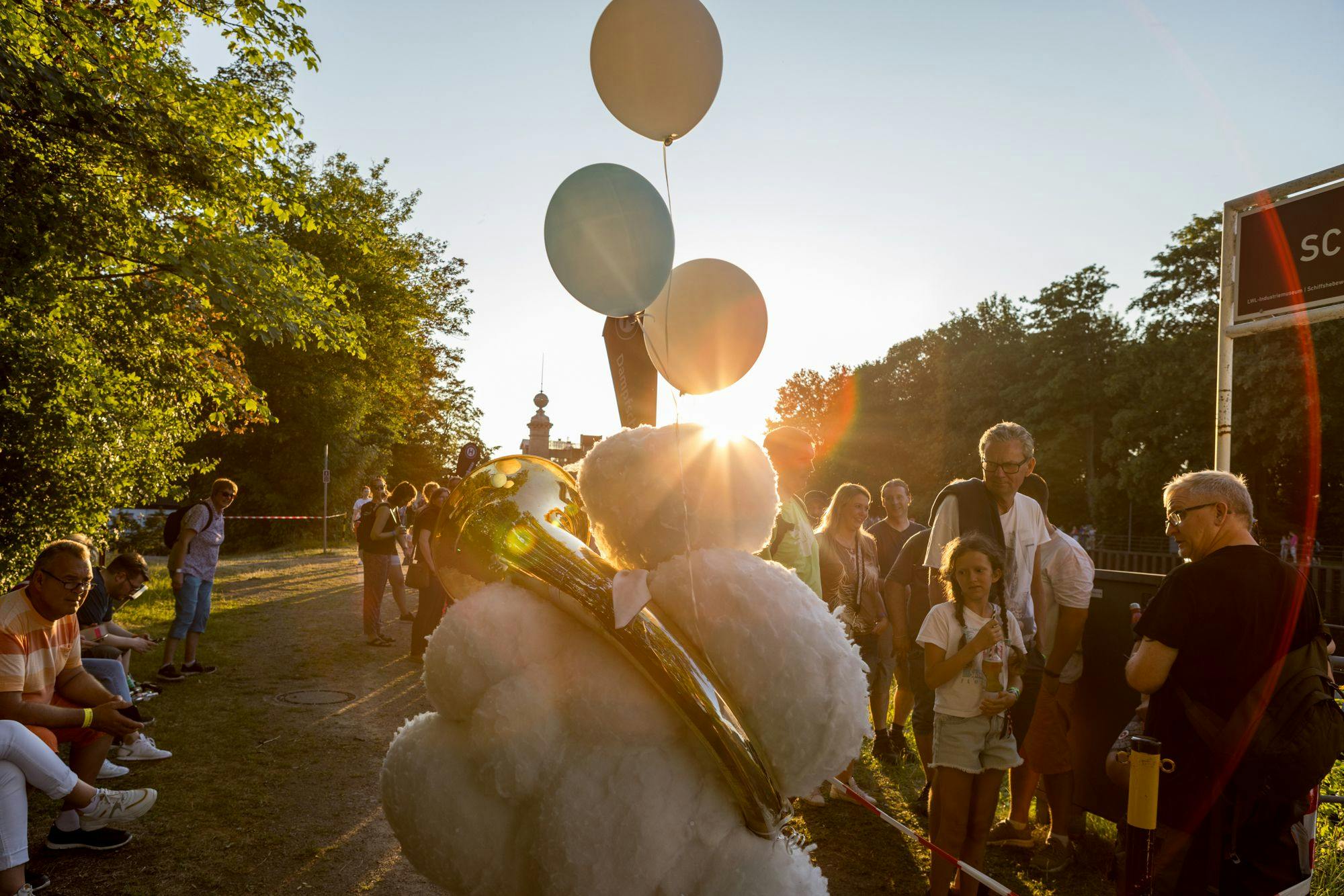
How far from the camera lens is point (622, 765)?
1337 millimetres

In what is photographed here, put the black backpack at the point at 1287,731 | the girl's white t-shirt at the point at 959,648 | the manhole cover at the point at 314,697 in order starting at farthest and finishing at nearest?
the manhole cover at the point at 314,697
the girl's white t-shirt at the point at 959,648
the black backpack at the point at 1287,731

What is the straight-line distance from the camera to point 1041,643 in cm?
416

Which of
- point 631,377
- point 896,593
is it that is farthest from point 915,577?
point 631,377

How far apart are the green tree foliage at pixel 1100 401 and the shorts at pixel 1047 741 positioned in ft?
65.5

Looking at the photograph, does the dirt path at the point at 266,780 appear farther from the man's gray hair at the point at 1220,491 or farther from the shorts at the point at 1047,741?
the man's gray hair at the point at 1220,491

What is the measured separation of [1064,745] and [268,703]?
5.96m

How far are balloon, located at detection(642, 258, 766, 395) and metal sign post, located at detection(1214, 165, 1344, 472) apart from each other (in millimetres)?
2928

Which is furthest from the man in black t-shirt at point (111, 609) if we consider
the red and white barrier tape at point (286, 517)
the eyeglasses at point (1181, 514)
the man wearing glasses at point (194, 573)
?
the red and white barrier tape at point (286, 517)

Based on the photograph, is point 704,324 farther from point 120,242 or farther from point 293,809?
point 120,242

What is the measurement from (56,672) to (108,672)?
49.2 inches

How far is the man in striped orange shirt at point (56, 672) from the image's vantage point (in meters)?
3.60

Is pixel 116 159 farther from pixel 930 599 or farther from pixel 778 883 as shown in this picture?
pixel 778 883

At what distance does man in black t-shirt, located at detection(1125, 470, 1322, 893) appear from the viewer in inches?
104

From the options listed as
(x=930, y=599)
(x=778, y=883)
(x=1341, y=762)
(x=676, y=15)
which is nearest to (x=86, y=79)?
(x=676, y=15)
